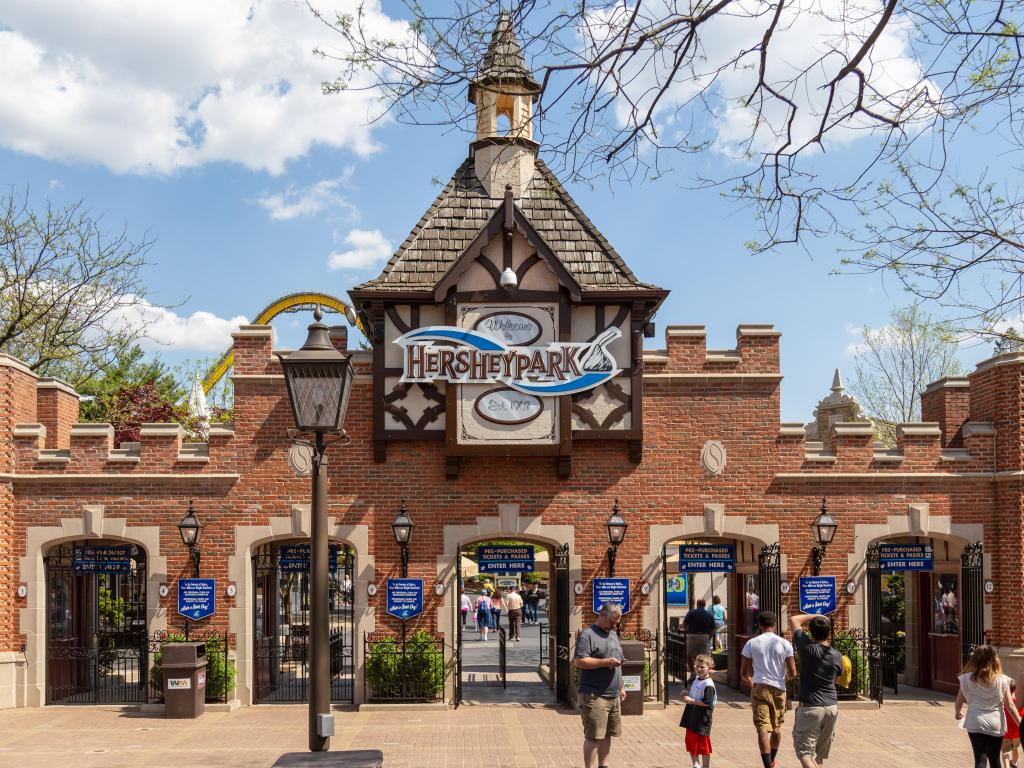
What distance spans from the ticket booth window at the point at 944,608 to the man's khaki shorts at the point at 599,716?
993 cm

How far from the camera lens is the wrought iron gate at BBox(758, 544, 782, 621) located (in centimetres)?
1642

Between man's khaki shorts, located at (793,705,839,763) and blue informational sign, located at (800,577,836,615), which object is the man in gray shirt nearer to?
man's khaki shorts, located at (793,705,839,763)

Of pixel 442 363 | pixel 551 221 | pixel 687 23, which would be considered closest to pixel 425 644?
pixel 442 363

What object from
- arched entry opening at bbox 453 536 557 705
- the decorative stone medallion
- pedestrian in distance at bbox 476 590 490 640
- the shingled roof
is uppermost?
the shingled roof

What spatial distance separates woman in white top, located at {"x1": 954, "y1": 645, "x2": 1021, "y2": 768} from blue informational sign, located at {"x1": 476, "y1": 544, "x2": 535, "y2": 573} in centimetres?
836

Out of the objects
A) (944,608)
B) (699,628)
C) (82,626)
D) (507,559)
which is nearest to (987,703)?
(699,628)

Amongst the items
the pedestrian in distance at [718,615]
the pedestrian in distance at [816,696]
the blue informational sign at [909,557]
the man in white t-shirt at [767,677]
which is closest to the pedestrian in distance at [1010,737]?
the pedestrian in distance at [816,696]

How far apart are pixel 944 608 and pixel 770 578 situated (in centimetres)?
415

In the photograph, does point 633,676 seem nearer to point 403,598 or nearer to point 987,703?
point 403,598

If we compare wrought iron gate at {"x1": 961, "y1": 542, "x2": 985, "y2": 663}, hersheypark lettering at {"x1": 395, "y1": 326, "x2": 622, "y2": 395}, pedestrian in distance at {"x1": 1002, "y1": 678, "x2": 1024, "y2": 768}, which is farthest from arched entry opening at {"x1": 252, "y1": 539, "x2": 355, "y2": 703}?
wrought iron gate at {"x1": 961, "y1": 542, "x2": 985, "y2": 663}

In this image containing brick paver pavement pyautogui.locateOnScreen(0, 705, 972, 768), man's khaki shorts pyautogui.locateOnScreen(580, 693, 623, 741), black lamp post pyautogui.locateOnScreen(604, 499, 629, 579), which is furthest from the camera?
black lamp post pyautogui.locateOnScreen(604, 499, 629, 579)

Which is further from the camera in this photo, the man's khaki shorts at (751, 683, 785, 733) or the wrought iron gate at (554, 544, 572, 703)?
the wrought iron gate at (554, 544, 572, 703)

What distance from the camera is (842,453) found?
55.4ft

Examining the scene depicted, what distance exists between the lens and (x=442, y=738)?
13531 mm
